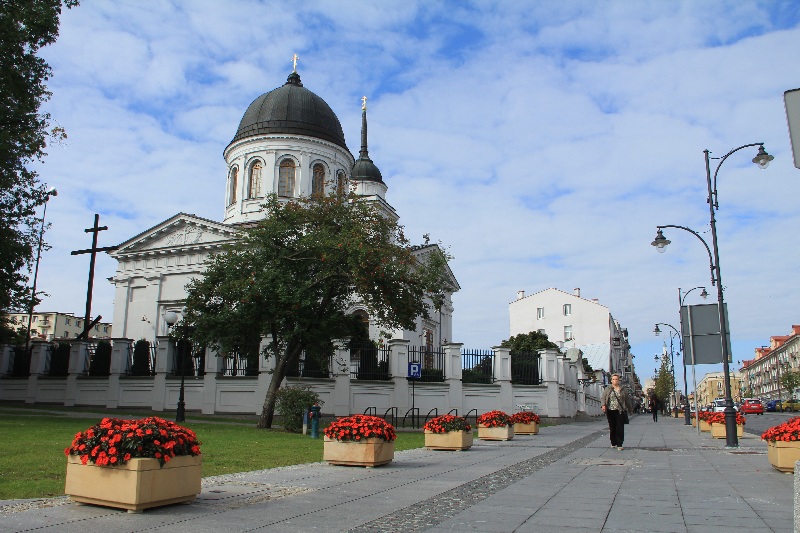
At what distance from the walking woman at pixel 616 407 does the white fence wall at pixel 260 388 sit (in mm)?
13262

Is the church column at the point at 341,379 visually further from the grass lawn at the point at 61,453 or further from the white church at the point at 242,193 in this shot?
the white church at the point at 242,193

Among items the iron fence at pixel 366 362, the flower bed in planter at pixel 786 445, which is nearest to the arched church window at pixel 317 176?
the iron fence at pixel 366 362

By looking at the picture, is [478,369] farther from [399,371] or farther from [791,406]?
[791,406]

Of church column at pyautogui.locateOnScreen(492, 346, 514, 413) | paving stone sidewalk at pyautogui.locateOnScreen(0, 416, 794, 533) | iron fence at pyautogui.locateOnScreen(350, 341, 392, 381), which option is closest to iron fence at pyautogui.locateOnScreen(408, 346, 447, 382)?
iron fence at pyautogui.locateOnScreen(350, 341, 392, 381)

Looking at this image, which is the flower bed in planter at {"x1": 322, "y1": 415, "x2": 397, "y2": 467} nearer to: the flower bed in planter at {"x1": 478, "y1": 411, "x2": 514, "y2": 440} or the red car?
the flower bed in planter at {"x1": 478, "y1": 411, "x2": 514, "y2": 440}

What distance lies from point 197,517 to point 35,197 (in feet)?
80.7

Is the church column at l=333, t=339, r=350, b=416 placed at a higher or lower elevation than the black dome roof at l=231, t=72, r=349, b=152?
lower

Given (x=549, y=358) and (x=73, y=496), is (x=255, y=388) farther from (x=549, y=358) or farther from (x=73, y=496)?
(x=73, y=496)

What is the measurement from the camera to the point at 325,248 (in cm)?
2223

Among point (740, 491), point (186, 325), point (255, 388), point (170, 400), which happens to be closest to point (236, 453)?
point (740, 491)

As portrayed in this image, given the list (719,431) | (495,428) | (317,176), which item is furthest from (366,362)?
(317,176)

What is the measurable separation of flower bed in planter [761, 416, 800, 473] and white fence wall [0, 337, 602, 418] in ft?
61.6

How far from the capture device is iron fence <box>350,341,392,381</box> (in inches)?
1148

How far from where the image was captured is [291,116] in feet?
162
